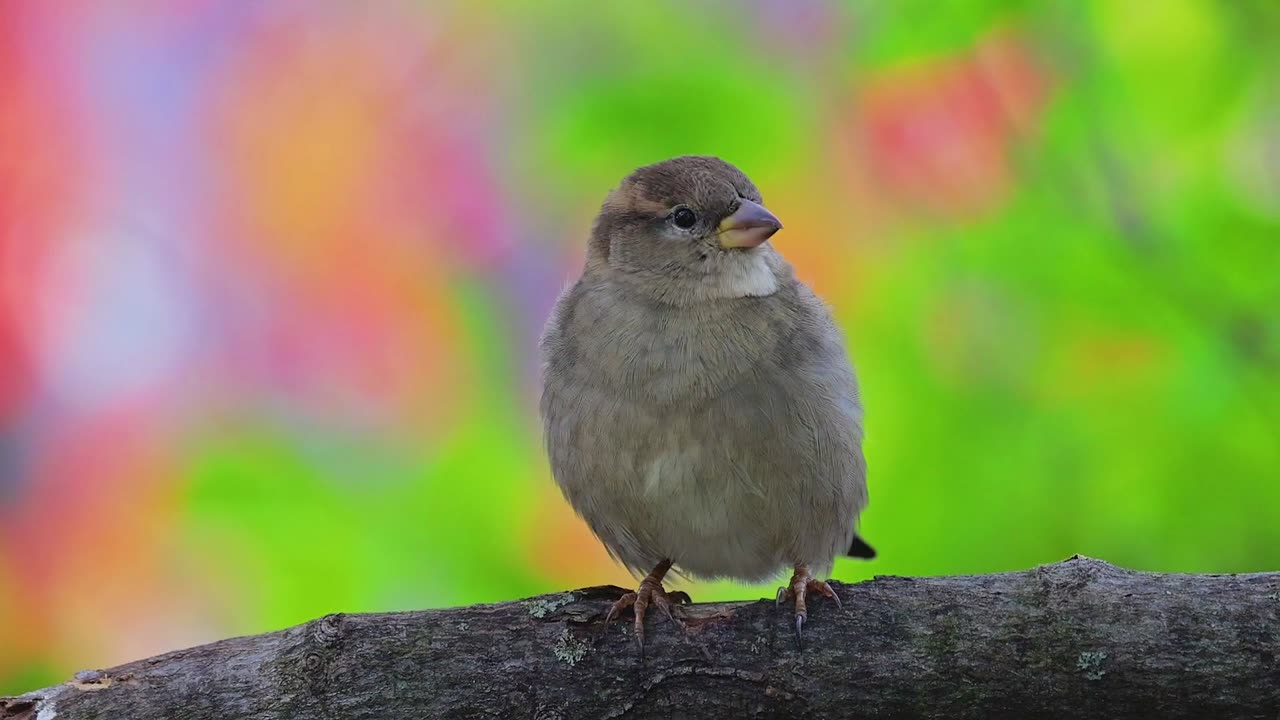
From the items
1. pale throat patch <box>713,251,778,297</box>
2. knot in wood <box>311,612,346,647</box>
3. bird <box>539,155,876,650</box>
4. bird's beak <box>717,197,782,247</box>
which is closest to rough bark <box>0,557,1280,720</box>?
knot in wood <box>311,612,346,647</box>

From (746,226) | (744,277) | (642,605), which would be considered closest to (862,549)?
(744,277)

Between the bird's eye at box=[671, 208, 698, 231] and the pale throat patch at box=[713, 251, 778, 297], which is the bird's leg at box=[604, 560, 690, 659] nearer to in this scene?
the pale throat patch at box=[713, 251, 778, 297]

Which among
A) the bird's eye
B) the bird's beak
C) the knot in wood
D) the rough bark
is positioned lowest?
the rough bark

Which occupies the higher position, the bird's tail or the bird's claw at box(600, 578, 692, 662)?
the bird's tail

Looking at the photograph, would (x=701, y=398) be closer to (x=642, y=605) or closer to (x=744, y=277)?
(x=744, y=277)

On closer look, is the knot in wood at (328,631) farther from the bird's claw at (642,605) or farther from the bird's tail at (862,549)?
the bird's tail at (862,549)

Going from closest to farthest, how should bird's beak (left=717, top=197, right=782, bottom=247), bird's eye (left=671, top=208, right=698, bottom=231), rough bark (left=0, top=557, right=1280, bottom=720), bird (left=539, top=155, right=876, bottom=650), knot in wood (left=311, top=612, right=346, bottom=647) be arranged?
rough bark (left=0, top=557, right=1280, bottom=720) → knot in wood (left=311, top=612, right=346, bottom=647) → bird (left=539, top=155, right=876, bottom=650) → bird's beak (left=717, top=197, right=782, bottom=247) → bird's eye (left=671, top=208, right=698, bottom=231)
